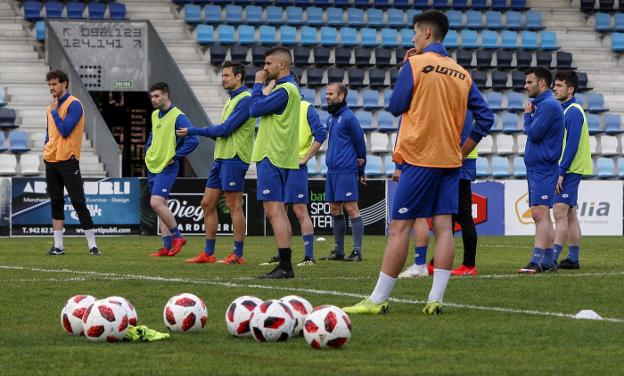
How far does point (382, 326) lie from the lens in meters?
7.38

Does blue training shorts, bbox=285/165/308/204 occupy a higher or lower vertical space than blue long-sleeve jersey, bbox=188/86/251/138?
lower

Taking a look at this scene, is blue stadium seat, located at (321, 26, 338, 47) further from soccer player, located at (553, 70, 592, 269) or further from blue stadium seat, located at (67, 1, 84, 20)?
soccer player, located at (553, 70, 592, 269)

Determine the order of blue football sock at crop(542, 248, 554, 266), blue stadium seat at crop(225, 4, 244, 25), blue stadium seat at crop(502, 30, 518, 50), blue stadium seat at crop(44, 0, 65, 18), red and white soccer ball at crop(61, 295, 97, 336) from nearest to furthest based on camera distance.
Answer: red and white soccer ball at crop(61, 295, 97, 336) → blue football sock at crop(542, 248, 554, 266) → blue stadium seat at crop(44, 0, 65, 18) → blue stadium seat at crop(225, 4, 244, 25) → blue stadium seat at crop(502, 30, 518, 50)

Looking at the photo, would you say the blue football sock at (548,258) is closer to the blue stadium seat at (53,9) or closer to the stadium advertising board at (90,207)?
the stadium advertising board at (90,207)

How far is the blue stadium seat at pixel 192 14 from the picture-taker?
101ft

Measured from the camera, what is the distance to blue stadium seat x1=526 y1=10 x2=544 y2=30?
33.6 metres

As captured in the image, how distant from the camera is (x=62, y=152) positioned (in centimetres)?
1545

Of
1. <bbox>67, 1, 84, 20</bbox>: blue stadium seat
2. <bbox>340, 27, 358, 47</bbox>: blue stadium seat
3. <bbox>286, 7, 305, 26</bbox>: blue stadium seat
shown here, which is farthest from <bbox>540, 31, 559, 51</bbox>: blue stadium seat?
<bbox>67, 1, 84, 20</bbox>: blue stadium seat

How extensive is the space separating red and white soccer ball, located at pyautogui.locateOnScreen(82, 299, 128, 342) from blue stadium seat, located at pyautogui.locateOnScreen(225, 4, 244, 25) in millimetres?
24783

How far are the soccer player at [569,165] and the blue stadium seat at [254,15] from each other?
18.5m

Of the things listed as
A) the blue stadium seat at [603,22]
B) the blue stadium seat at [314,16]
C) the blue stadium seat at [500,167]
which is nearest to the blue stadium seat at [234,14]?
the blue stadium seat at [314,16]

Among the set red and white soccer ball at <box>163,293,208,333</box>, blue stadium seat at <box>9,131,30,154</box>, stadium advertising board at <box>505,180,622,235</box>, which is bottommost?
stadium advertising board at <box>505,180,622,235</box>

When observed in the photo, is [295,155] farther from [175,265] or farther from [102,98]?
[102,98]

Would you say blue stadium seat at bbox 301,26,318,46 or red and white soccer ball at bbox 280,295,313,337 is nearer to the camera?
red and white soccer ball at bbox 280,295,313,337
